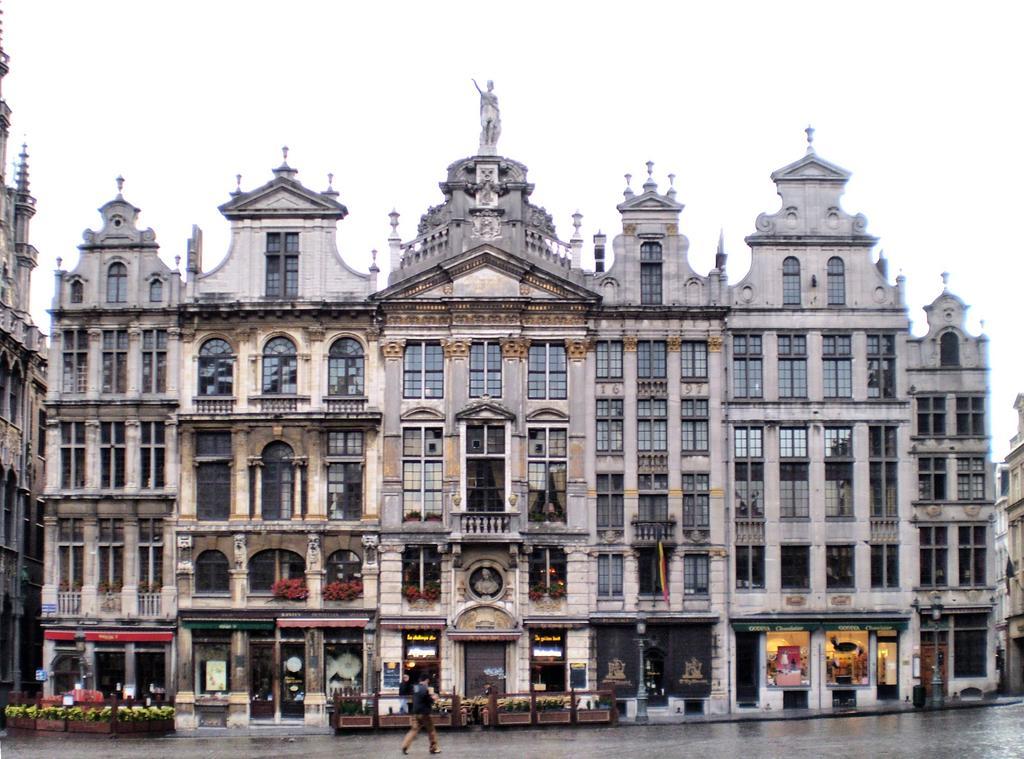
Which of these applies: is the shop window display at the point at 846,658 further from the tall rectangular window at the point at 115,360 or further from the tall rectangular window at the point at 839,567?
the tall rectangular window at the point at 115,360

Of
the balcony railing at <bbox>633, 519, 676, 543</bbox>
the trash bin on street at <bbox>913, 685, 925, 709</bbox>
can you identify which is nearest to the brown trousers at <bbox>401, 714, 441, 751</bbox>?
the balcony railing at <bbox>633, 519, 676, 543</bbox>

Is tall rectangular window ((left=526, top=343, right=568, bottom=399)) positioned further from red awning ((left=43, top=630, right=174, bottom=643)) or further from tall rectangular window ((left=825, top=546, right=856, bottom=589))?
red awning ((left=43, top=630, right=174, bottom=643))

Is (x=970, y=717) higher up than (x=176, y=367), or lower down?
lower down

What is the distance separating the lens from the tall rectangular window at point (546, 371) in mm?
71062

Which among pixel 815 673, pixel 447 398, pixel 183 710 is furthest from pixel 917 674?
pixel 183 710

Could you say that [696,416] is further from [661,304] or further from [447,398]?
[447,398]

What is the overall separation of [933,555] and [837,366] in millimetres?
8405

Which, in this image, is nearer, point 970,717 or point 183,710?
point 970,717

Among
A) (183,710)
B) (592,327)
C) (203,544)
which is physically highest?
(592,327)

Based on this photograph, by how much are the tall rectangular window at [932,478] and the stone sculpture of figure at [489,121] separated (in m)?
21.8

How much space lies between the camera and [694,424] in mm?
71125

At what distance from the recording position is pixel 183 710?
6831 centimetres

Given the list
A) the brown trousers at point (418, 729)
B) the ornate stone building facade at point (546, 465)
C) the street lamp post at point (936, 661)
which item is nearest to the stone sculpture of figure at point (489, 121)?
the ornate stone building facade at point (546, 465)

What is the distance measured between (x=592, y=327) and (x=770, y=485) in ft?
31.0
